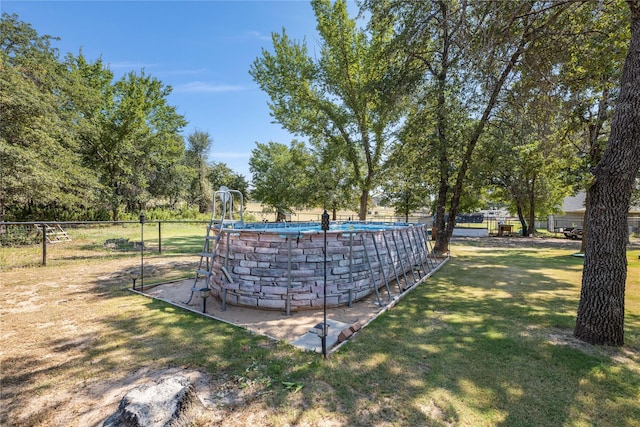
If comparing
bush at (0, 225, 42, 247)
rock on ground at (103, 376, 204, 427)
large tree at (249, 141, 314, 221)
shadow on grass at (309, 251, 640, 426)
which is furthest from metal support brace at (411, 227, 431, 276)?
bush at (0, 225, 42, 247)

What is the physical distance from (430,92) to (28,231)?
14.7 metres

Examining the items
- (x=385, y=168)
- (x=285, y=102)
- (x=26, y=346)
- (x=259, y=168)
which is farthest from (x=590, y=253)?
(x=259, y=168)

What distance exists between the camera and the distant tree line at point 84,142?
10.9 meters

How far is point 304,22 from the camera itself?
1279 centimetres

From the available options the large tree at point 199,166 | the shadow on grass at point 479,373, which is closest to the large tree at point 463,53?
the shadow on grass at point 479,373

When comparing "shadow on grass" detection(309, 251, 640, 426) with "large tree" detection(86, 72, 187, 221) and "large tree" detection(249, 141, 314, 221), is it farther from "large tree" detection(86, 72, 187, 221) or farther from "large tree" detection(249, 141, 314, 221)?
"large tree" detection(86, 72, 187, 221)

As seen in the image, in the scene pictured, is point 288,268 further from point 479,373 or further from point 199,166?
point 199,166

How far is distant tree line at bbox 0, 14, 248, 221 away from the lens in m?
10.9

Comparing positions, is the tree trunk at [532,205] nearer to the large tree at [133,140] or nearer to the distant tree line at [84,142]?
the distant tree line at [84,142]

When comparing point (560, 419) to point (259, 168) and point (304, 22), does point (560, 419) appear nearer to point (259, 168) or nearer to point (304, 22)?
point (304, 22)

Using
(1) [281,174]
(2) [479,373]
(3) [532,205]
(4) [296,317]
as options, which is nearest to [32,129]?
(4) [296,317]

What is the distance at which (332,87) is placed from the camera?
12906mm

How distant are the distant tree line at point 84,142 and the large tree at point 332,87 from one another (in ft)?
30.4

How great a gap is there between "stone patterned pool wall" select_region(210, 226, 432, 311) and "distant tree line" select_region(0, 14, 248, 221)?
10349 millimetres
